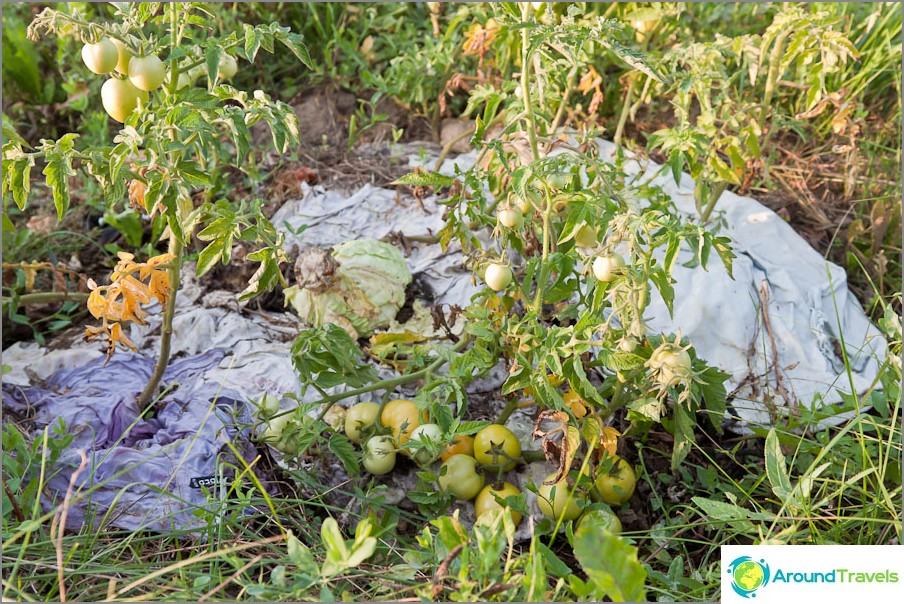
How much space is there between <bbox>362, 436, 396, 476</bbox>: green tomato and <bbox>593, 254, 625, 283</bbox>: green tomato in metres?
0.70

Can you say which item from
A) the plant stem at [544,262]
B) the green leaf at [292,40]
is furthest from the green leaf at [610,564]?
the green leaf at [292,40]

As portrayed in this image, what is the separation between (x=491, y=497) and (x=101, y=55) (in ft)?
4.28

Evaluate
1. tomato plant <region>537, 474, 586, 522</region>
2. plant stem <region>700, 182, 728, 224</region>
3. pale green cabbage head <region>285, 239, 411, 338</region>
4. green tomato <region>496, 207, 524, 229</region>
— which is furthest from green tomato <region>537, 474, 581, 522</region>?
plant stem <region>700, 182, 728, 224</region>

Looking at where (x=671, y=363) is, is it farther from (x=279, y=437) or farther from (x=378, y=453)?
(x=279, y=437)

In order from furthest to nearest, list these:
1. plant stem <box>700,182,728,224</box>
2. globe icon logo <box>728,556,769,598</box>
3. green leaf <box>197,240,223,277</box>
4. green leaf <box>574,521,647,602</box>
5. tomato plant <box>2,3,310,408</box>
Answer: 1. plant stem <box>700,182,728,224</box>
2. green leaf <box>197,240,223,277</box>
3. tomato plant <box>2,3,310,408</box>
4. globe icon logo <box>728,556,769,598</box>
5. green leaf <box>574,521,647,602</box>

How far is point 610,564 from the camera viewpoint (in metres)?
1.36

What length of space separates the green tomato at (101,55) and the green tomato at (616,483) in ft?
4.68

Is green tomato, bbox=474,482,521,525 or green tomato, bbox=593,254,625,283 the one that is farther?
green tomato, bbox=474,482,521,525

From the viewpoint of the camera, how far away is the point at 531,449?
2.21 m

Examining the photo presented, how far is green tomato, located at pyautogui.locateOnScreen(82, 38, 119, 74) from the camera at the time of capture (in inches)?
64.0

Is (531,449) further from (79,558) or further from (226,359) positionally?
(79,558)

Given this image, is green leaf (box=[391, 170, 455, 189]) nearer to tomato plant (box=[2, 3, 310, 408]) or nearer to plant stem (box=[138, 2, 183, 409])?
tomato plant (box=[2, 3, 310, 408])

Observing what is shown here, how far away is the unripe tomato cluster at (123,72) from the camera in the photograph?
5.37 feet

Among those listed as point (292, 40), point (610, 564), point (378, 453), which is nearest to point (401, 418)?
point (378, 453)
